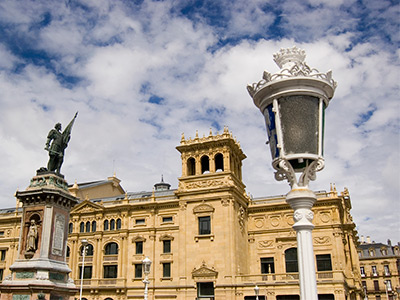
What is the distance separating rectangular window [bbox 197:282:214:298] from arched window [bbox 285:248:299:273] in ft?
27.7

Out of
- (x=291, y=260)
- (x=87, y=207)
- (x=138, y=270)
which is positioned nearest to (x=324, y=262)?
(x=291, y=260)

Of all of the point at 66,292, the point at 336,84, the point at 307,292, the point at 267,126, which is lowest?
the point at 307,292

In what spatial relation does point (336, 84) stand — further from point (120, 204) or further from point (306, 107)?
point (120, 204)

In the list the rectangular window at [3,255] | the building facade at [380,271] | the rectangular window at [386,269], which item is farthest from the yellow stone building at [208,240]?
the rectangular window at [386,269]

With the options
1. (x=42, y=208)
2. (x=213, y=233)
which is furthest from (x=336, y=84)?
(x=213, y=233)

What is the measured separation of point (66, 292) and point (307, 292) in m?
17.3

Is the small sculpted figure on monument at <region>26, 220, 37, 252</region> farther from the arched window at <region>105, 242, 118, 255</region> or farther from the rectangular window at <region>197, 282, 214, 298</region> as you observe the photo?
the arched window at <region>105, 242, 118, 255</region>

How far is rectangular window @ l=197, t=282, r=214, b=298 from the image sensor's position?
41822 mm

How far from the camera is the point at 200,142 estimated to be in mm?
46938

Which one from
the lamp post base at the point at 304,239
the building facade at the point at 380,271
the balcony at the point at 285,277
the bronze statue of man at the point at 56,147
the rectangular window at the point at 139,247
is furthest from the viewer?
the building facade at the point at 380,271

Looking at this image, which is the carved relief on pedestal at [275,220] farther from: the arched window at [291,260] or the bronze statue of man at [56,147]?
the bronze statue of man at [56,147]

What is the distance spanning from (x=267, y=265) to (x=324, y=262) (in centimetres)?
618

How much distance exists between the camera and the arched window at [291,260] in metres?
43.7

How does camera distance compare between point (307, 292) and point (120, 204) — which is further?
point (120, 204)
